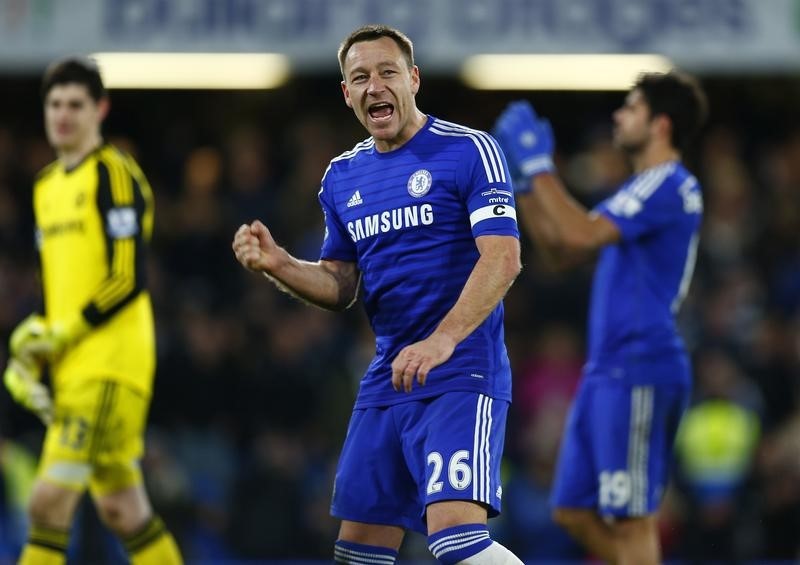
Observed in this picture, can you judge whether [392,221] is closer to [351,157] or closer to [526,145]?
[351,157]

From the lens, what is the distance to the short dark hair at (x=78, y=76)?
6.95m

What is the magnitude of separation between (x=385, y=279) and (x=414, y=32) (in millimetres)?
6200

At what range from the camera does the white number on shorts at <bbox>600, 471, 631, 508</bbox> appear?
259 inches

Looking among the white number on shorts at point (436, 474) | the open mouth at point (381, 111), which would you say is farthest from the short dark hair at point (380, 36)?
the white number on shorts at point (436, 474)

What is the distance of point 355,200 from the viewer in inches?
211

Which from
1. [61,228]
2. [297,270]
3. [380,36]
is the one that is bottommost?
[297,270]

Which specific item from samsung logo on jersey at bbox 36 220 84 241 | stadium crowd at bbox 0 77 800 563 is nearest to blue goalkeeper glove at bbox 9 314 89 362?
samsung logo on jersey at bbox 36 220 84 241

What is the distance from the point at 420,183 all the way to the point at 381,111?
0.95ft

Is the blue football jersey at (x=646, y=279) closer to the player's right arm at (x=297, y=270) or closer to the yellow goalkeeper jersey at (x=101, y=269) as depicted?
the player's right arm at (x=297, y=270)

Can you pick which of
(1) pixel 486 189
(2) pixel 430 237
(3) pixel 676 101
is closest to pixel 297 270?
(2) pixel 430 237

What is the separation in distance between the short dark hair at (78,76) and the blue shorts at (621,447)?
2687 millimetres

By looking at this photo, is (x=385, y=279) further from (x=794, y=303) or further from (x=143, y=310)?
(x=794, y=303)

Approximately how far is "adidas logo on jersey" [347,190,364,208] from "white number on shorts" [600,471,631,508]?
2.01m

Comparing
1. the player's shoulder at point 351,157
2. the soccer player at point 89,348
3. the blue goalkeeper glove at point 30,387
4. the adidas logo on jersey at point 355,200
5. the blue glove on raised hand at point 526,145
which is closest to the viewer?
the adidas logo on jersey at point 355,200
